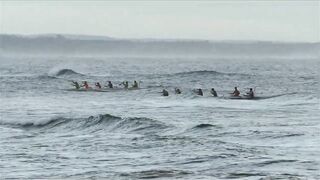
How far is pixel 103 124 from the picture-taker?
42125 millimetres

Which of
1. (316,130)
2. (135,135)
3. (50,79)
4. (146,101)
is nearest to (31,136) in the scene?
(135,135)

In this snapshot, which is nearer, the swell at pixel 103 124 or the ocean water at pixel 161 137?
the ocean water at pixel 161 137

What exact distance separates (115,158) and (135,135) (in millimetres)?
7448

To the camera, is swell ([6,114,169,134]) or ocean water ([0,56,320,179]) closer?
ocean water ([0,56,320,179])

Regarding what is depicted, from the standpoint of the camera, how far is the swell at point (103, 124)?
40.3 meters

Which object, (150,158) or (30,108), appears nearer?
(150,158)

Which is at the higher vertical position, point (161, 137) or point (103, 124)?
point (103, 124)

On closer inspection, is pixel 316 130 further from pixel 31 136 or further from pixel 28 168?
pixel 28 168

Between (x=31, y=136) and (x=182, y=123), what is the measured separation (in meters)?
8.39

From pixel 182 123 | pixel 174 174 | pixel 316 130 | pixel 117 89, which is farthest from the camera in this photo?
pixel 117 89

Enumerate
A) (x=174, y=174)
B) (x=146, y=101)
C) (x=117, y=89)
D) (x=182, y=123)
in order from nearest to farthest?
(x=174, y=174), (x=182, y=123), (x=146, y=101), (x=117, y=89)

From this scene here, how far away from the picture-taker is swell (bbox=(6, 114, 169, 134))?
40.3 m

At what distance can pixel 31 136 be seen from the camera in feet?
123

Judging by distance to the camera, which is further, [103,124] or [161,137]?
[103,124]
